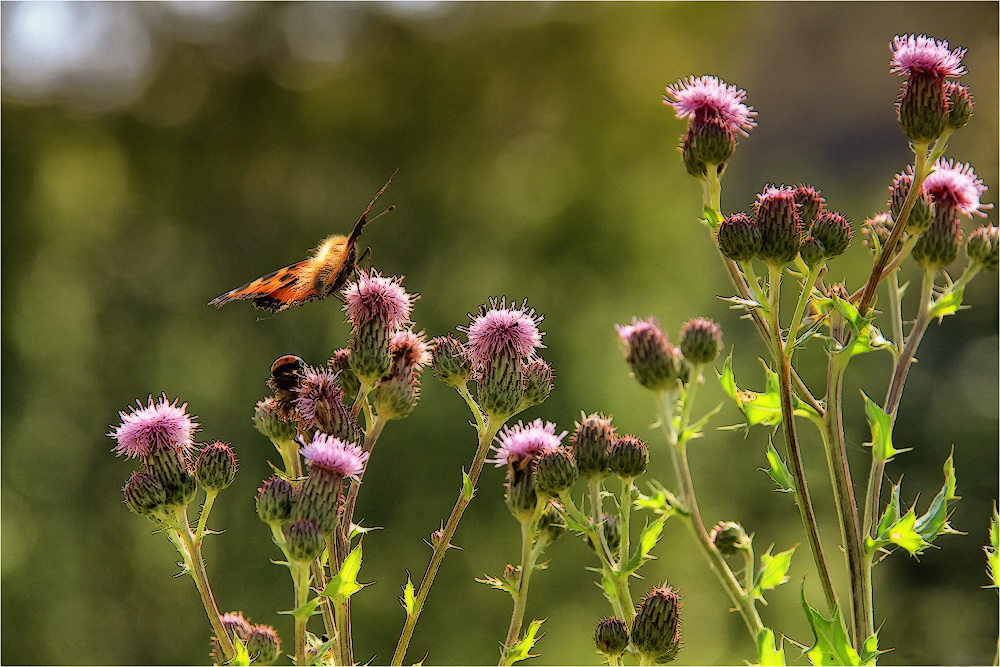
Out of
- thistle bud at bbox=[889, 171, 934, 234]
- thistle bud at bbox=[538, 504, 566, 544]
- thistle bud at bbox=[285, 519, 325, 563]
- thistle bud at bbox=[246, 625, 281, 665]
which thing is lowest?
thistle bud at bbox=[246, 625, 281, 665]

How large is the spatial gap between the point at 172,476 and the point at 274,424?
26 cm

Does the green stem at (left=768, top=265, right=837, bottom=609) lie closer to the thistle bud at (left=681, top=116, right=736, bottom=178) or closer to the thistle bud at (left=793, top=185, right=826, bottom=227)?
the thistle bud at (left=793, top=185, right=826, bottom=227)

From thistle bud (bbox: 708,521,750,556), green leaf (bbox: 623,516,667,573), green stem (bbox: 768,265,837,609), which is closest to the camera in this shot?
green stem (bbox: 768,265,837,609)

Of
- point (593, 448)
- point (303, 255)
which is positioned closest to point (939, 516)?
point (593, 448)

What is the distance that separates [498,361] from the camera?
92.7 inches

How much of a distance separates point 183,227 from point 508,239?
286cm

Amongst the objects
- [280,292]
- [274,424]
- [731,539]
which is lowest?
[731,539]

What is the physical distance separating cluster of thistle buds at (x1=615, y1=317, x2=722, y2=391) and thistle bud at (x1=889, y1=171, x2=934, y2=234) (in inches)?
21.4

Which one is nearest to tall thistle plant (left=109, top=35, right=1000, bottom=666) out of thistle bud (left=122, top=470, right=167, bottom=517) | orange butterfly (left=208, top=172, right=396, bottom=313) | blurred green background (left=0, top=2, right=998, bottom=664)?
thistle bud (left=122, top=470, right=167, bottom=517)

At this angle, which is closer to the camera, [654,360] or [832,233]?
[654,360]

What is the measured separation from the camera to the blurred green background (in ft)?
26.3

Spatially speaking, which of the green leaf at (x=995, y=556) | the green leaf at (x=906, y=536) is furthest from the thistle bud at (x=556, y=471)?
the green leaf at (x=995, y=556)

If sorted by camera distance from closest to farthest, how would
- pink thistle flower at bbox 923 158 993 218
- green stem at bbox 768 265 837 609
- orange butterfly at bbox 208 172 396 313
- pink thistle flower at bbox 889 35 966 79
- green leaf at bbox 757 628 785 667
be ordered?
1. green leaf at bbox 757 628 785 667
2. green stem at bbox 768 265 837 609
3. pink thistle flower at bbox 889 35 966 79
4. pink thistle flower at bbox 923 158 993 218
5. orange butterfly at bbox 208 172 396 313

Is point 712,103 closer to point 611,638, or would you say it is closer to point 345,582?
point 611,638
